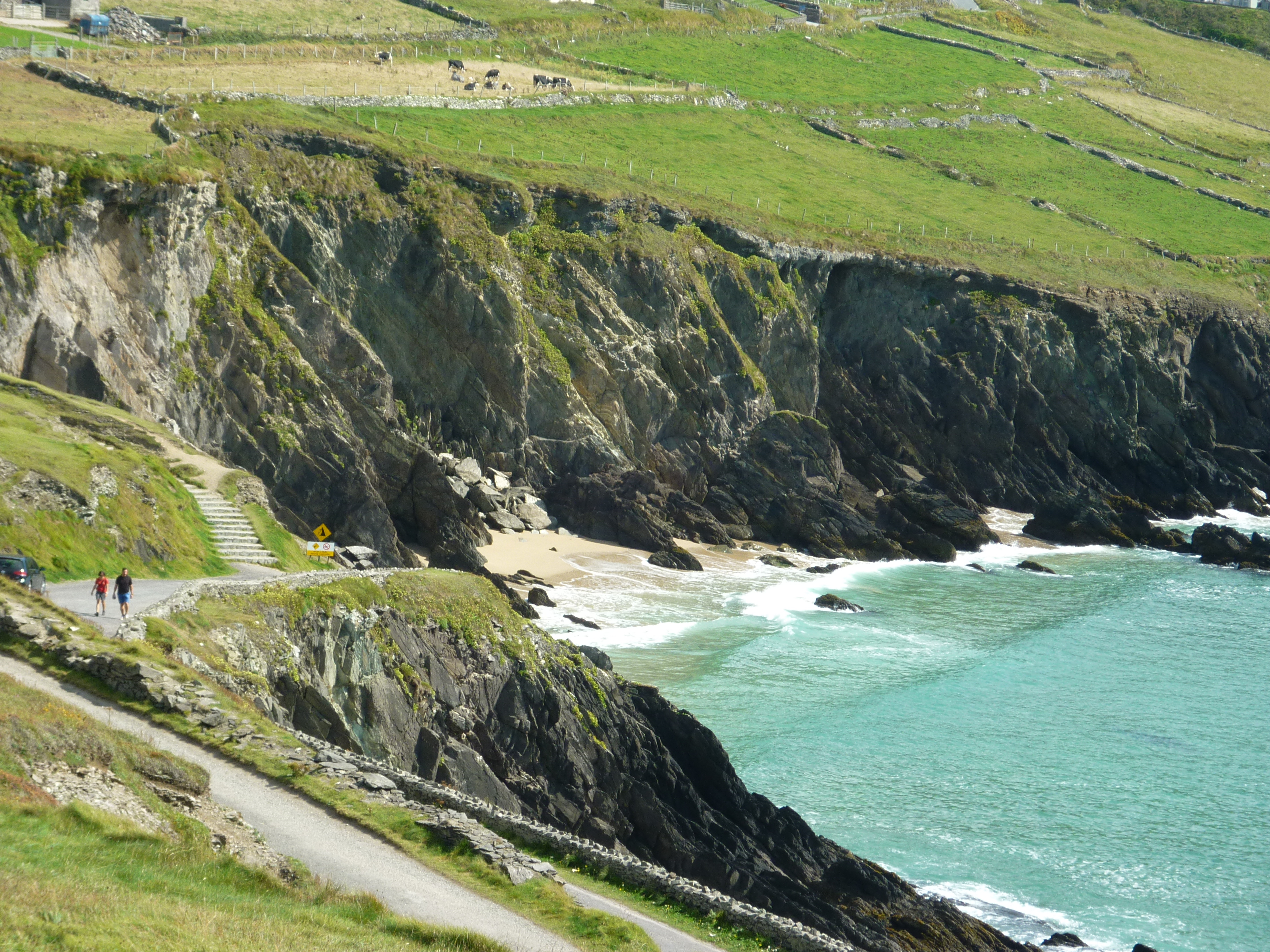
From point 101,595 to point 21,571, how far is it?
189 centimetres

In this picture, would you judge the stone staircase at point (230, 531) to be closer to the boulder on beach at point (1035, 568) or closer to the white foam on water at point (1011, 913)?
the white foam on water at point (1011, 913)

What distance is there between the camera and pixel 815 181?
102 metres

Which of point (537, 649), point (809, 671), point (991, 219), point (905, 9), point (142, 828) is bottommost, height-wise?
point (809, 671)

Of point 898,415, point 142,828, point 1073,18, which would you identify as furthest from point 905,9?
point 142,828

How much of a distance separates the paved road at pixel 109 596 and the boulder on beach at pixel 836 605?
31807 millimetres

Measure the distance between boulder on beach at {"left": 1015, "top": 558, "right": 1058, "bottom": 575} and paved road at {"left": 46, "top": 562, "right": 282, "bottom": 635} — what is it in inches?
1898

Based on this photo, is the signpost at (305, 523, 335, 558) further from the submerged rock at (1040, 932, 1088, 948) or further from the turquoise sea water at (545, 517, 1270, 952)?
the submerged rock at (1040, 932, 1088, 948)

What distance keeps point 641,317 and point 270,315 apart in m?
23.4

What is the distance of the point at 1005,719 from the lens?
46.5 metres

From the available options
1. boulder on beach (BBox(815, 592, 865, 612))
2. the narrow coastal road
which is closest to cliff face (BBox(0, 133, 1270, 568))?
boulder on beach (BBox(815, 592, 865, 612))

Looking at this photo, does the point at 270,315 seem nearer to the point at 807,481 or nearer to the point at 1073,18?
the point at 807,481

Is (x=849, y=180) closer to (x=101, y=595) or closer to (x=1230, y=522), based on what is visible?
(x=1230, y=522)

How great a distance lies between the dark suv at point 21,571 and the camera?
26.5 m

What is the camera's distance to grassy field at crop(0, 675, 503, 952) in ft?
42.4
